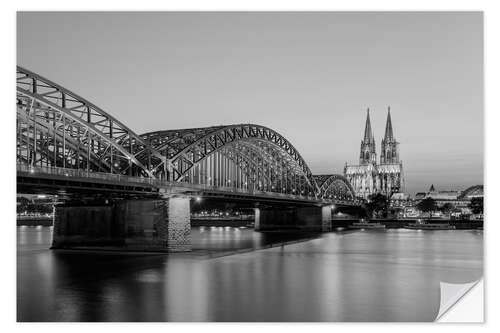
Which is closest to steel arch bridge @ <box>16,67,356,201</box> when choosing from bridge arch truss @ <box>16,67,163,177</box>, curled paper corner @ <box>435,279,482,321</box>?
bridge arch truss @ <box>16,67,163,177</box>

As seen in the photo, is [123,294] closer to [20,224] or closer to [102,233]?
[102,233]

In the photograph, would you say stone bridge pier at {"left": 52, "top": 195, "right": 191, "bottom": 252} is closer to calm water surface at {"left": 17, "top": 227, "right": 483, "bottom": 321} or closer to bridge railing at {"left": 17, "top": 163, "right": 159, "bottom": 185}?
calm water surface at {"left": 17, "top": 227, "right": 483, "bottom": 321}

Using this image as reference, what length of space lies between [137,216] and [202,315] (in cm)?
3085

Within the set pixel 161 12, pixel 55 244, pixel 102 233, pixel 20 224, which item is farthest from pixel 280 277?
pixel 20 224

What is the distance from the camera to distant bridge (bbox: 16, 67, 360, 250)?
4269 cm

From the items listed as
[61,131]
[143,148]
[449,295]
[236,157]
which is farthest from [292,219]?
[449,295]

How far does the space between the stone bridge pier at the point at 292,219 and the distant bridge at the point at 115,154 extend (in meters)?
18.0

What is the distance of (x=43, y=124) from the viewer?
45.0 meters

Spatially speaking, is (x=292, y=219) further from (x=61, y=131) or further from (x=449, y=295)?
(x=449, y=295)

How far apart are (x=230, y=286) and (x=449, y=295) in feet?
34.9

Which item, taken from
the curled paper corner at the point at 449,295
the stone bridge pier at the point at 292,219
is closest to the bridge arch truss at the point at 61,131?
the curled paper corner at the point at 449,295

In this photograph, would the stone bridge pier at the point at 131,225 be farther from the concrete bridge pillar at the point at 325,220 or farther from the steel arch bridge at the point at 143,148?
the concrete bridge pillar at the point at 325,220

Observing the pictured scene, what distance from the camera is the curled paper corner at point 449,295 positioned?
24.7 metres

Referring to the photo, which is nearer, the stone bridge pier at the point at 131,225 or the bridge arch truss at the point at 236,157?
the stone bridge pier at the point at 131,225
